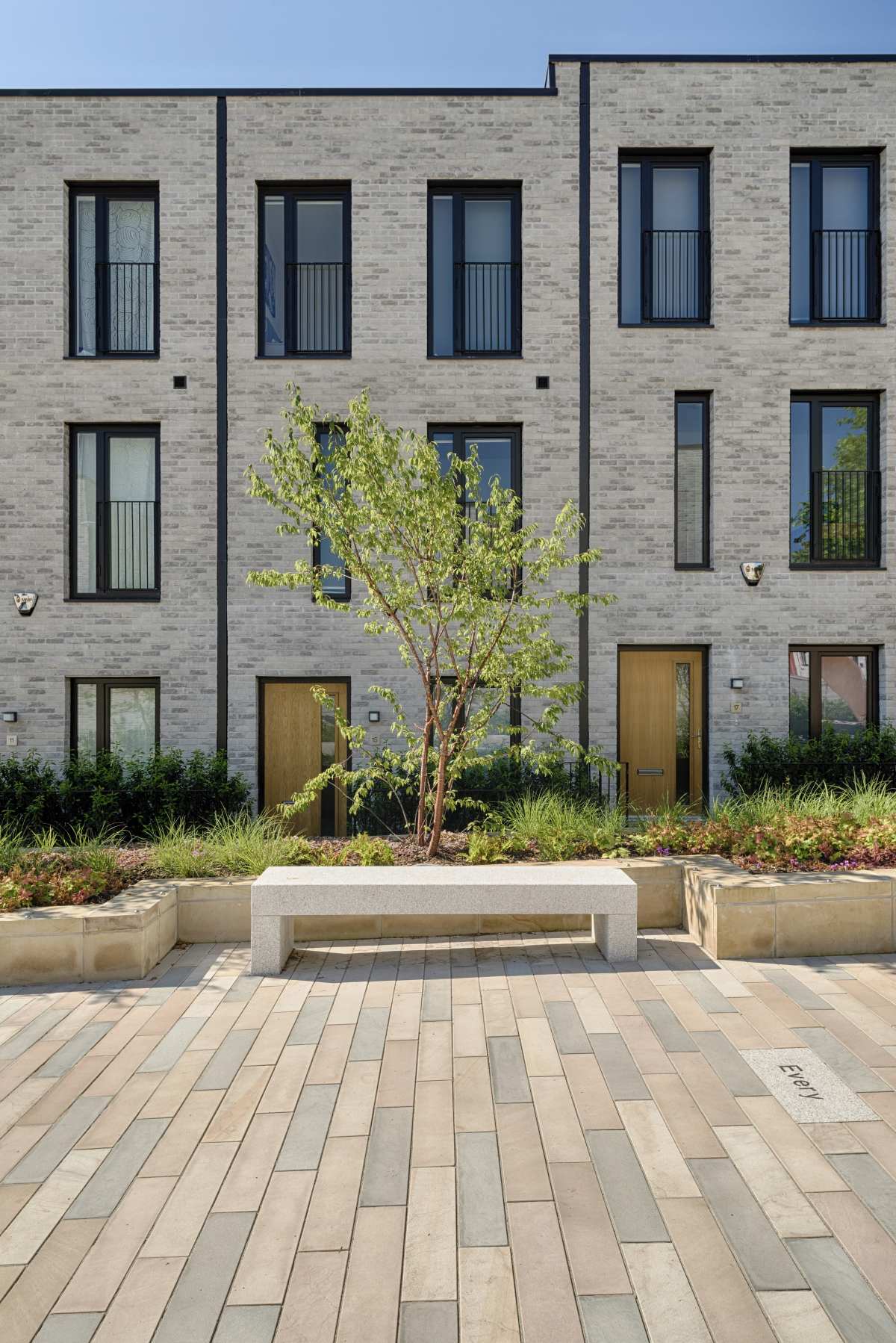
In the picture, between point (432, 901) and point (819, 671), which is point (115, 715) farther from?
point (819, 671)

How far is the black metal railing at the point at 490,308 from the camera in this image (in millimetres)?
10320

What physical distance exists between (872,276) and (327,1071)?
11.4m

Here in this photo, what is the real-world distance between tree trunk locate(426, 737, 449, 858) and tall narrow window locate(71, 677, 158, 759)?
195 inches

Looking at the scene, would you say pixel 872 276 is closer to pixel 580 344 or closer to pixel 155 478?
pixel 580 344

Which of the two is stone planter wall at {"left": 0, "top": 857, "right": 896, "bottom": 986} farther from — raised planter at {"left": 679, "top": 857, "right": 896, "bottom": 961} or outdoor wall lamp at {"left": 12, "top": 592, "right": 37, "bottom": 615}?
outdoor wall lamp at {"left": 12, "top": 592, "right": 37, "bottom": 615}

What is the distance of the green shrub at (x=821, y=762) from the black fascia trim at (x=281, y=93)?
28.7ft

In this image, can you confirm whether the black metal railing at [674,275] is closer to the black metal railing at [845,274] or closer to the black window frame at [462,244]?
the black metal railing at [845,274]

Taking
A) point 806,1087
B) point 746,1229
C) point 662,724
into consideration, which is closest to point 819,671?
point 662,724

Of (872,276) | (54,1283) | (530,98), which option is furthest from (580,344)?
(54,1283)

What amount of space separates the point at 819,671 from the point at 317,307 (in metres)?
8.05

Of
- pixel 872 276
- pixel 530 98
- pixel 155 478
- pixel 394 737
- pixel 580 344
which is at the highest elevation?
pixel 530 98

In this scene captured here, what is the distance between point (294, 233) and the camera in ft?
33.9

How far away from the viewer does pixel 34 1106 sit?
351 centimetres

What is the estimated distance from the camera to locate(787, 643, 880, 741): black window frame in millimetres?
10156
